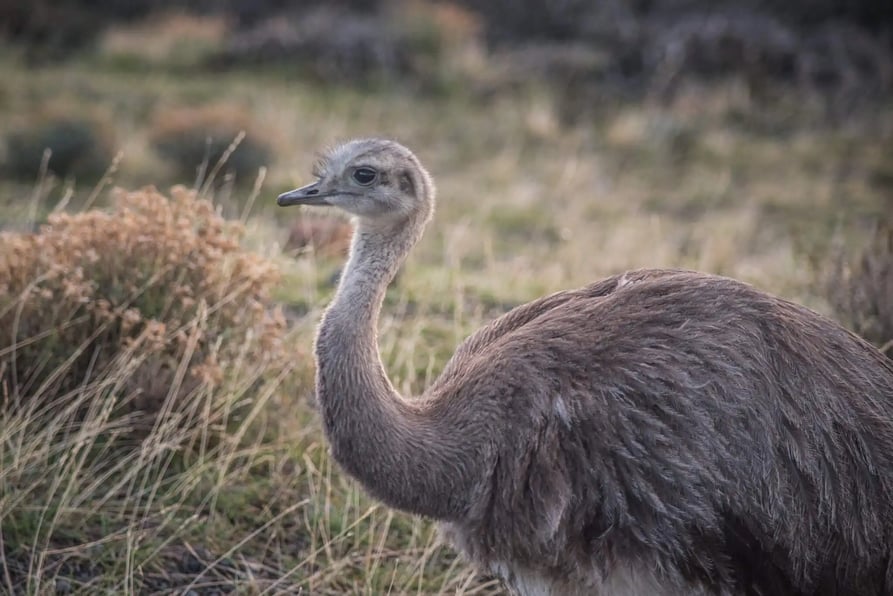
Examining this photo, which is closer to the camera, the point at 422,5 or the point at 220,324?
the point at 220,324

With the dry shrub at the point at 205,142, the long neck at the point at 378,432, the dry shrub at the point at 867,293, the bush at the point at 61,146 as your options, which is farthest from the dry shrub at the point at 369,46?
the long neck at the point at 378,432

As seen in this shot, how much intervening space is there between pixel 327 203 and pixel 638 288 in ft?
3.30

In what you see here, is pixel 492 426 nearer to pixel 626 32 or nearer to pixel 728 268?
pixel 728 268

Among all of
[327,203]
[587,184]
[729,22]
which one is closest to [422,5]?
[729,22]

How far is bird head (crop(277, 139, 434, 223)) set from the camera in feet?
11.6

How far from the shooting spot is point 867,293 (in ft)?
18.2

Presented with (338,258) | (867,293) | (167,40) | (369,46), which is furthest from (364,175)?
(167,40)

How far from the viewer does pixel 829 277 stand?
18.9ft

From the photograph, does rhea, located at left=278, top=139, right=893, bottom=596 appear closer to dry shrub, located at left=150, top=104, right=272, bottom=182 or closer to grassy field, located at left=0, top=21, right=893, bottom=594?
grassy field, located at left=0, top=21, right=893, bottom=594

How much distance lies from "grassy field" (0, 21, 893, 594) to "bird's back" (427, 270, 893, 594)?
1.09 meters

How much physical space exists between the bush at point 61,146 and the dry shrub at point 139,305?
5650 mm

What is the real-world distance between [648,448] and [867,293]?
111 inches

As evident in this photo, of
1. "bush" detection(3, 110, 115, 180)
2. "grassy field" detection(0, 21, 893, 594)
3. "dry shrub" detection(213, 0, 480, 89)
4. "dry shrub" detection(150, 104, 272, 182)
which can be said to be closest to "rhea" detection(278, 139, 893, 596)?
"grassy field" detection(0, 21, 893, 594)

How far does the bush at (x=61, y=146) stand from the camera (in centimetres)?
1008
